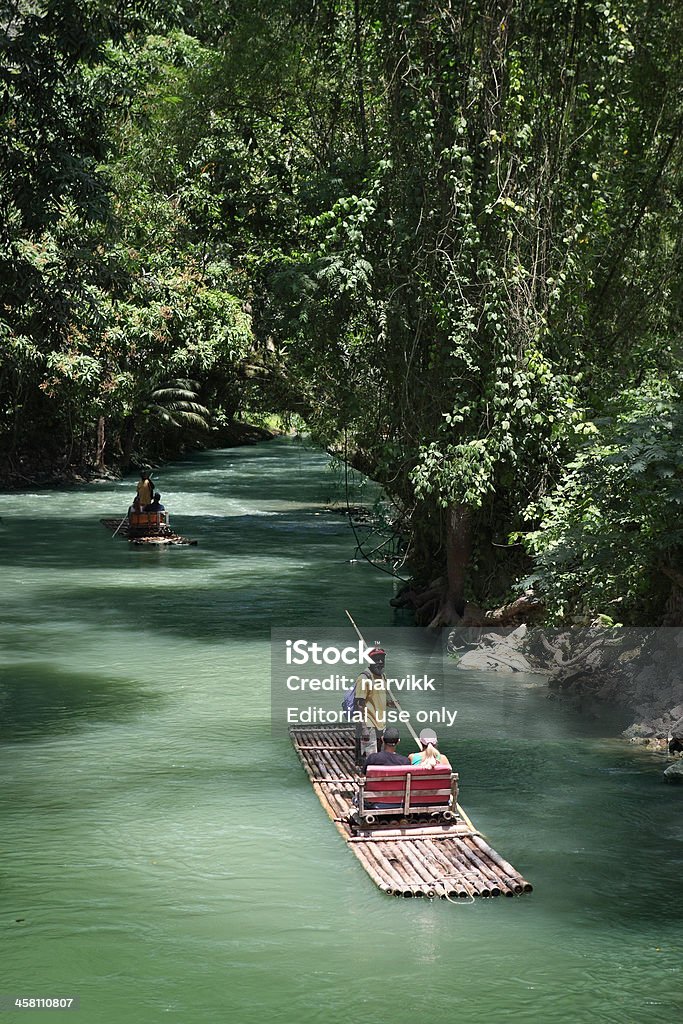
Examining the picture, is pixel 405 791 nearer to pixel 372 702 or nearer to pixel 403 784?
pixel 403 784

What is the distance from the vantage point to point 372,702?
13.4 metres

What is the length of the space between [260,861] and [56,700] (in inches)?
255

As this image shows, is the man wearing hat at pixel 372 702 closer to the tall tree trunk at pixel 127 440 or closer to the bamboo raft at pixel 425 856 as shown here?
the bamboo raft at pixel 425 856

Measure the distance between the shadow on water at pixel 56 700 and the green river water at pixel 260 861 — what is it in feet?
0.18

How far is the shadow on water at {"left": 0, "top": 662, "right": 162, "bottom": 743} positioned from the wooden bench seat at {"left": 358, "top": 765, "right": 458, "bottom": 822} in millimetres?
5629

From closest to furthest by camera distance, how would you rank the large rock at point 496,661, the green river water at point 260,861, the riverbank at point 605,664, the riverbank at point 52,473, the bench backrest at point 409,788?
the green river water at point 260,861 < the bench backrest at point 409,788 < the riverbank at point 605,664 < the large rock at point 496,661 < the riverbank at point 52,473

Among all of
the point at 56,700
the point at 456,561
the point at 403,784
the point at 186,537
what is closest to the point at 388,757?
the point at 403,784

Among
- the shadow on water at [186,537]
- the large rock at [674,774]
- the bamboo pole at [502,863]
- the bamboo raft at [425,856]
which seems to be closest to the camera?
the bamboo raft at [425,856]

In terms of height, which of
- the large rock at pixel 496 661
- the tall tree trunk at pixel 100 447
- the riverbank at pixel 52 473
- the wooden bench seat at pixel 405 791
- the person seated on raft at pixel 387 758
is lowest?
the large rock at pixel 496 661

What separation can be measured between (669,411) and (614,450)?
3.52ft

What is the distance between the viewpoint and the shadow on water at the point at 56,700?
16.7 m

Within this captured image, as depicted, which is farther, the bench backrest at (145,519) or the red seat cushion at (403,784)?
the bench backrest at (145,519)

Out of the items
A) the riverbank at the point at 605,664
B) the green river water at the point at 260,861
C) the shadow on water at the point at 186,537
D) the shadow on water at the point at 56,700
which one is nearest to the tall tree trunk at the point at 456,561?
the riverbank at the point at 605,664

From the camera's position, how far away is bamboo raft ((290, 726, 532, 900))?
10.9 metres
